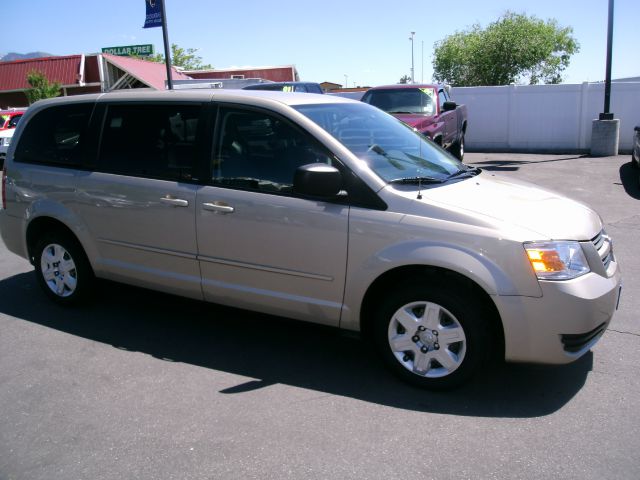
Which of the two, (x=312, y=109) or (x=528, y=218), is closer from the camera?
Answer: (x=528, y=218)

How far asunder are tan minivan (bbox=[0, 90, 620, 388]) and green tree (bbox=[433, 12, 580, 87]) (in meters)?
49.9

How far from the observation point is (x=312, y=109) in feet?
14.0

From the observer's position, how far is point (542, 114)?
18.0 m

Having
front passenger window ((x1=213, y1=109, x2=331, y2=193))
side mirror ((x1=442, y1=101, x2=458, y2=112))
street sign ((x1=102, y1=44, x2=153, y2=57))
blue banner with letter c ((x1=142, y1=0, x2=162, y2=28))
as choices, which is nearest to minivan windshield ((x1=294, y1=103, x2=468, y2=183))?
front passenger window ((x1=213, y1=109, x2=331, y2=193))

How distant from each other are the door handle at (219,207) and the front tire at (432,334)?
4.15 ft

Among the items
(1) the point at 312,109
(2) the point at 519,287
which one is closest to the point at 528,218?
(2) the point at 519,287

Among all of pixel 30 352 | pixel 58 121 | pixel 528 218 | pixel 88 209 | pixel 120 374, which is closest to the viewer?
pixel 528 218

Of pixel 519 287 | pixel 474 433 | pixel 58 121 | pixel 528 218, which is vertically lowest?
pixel 474 433

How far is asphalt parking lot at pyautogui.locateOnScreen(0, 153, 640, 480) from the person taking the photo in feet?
9.85

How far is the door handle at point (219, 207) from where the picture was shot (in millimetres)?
4152

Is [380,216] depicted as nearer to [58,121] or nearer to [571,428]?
[571,428]

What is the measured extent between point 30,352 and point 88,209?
1231 millimetres

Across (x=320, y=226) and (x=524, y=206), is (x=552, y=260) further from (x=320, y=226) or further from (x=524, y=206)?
(x=320, y=226)

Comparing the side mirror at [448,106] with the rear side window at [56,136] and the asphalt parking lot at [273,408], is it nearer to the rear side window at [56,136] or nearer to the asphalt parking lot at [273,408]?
the asphalt parking lot at [273,408]
